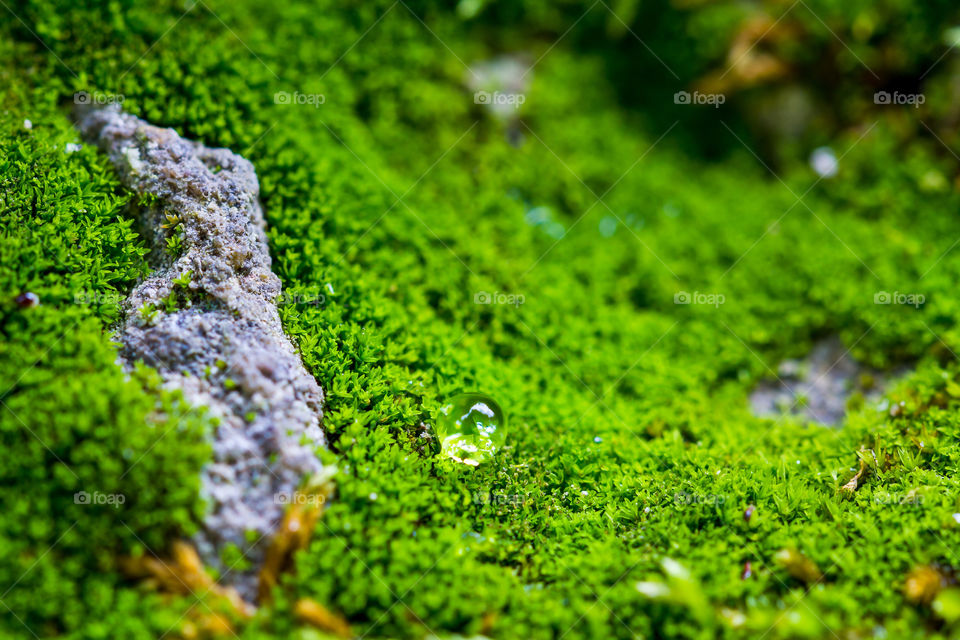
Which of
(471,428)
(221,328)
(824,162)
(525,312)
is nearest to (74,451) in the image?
(221,328)

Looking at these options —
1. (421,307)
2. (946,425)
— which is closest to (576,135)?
(421,307)

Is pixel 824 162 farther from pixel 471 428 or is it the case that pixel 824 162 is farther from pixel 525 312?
pixel 471 428

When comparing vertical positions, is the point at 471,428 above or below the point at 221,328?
above

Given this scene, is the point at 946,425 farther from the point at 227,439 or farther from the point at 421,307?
the point at 227,439

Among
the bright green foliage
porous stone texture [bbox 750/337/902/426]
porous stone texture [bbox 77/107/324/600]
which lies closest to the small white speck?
porous stone texture [bbox 750/337/902/426]

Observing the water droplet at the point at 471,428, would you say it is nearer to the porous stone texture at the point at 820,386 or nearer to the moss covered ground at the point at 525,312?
the moss covered ground at the point at 525,312
